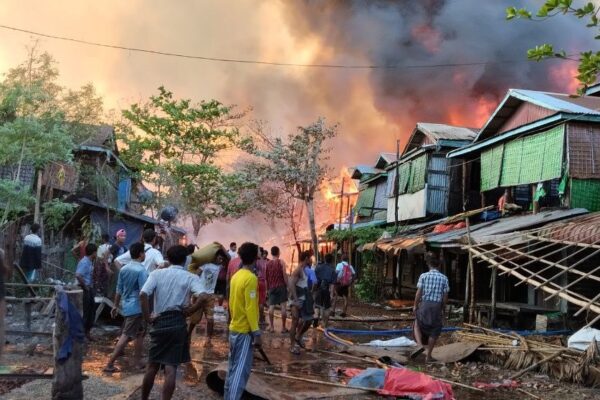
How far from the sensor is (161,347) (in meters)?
5.10

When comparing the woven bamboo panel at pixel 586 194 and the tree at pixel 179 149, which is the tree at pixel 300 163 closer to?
the tree at pixel 179 149

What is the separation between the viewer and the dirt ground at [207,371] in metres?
5.93

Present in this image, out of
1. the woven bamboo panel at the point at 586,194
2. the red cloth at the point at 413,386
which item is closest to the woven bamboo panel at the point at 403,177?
the woven bamboo panel at the point at 586,194

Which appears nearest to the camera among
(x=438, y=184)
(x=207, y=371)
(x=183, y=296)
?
(x=183, y=296)

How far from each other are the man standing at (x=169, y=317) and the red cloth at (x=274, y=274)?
6.16 metres

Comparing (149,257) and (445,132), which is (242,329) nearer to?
(149,257)

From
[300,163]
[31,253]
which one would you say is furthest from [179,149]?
[31,253]

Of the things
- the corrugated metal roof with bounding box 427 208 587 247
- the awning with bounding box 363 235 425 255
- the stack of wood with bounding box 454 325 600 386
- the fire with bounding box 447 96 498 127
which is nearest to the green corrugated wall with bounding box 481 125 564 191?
the corrugated metal roof with bounding box 427 208 587 247

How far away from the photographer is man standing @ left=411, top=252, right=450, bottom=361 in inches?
341

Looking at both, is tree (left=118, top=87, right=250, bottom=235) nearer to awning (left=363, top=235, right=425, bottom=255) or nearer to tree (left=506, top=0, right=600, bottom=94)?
awning (left=363, top=235, right=425, bottom=255)

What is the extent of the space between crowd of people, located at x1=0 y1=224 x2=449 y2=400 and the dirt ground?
13.1 inches

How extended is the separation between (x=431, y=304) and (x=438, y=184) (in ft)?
41.6

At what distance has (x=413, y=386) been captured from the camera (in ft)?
20.8

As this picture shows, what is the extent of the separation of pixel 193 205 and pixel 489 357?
68.5 feet
